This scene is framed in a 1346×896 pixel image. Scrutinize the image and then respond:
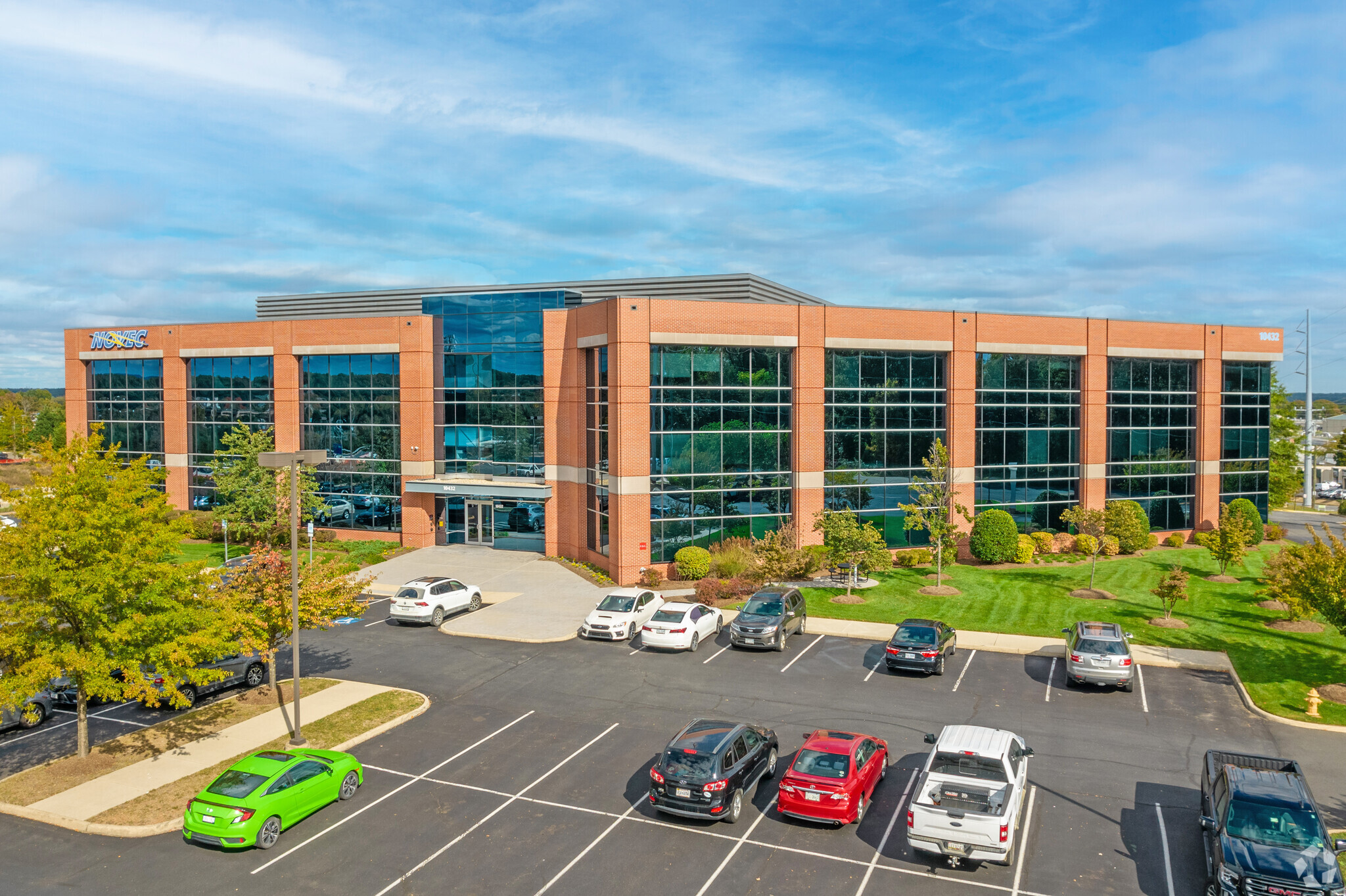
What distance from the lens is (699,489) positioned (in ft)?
126

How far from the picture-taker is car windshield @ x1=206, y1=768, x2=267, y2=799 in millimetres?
15133

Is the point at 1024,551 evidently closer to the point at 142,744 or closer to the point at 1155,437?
the point at 1155,437

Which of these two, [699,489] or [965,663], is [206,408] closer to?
[699,489]

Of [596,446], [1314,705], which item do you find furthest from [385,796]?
[596,446]

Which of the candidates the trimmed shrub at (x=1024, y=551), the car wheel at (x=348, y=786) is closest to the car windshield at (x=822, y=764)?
the car wheel at (x=348, y=786)

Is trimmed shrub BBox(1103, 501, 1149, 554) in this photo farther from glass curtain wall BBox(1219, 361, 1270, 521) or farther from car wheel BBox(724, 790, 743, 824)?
car wheel BBox(724, 790, 743, 824)

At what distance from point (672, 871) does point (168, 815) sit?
986 cm

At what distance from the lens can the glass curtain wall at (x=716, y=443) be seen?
37.6 meters

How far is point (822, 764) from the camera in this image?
15719mm

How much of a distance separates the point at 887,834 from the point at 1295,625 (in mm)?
22549

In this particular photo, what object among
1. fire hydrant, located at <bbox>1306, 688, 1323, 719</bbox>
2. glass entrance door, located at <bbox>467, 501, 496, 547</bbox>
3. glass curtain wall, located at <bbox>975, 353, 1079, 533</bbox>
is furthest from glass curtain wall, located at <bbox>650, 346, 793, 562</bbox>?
fire hydrant, located at <bbox>1306, 688, 1323, 719</bbox>

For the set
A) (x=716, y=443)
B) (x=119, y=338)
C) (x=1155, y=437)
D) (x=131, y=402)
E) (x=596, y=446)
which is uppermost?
(x=119, y=338)

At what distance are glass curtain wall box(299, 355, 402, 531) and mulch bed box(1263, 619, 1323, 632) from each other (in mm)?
39671

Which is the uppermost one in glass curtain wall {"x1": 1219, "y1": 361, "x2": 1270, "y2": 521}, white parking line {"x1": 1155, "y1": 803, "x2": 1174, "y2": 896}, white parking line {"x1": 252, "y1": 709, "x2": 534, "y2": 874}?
glass curtain wall {"x1": 1219, "y1": 361, "x2": 1270, "y2": 521}
